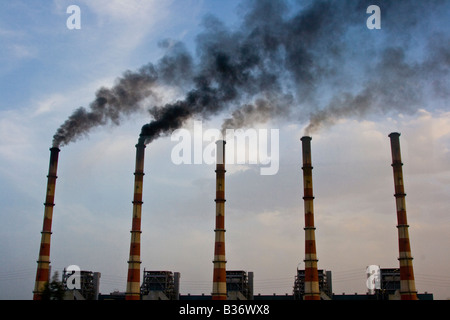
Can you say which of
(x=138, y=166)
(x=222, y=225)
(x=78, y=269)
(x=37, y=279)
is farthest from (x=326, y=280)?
(x=37, y=279)

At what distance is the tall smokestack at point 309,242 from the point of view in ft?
110

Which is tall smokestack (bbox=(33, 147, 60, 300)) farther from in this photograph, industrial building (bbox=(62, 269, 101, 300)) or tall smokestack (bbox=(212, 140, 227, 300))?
tall smokestack (bbox=(212, 140, 227, 300))

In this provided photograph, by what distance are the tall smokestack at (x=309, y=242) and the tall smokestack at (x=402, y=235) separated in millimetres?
6369

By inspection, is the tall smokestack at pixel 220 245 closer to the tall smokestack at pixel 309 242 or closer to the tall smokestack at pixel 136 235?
the tall smokestack at pixel 136 235

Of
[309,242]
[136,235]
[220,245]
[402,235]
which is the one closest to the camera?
[309,242]

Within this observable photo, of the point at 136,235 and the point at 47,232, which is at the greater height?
the point at 47,232

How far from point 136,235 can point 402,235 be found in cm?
2040

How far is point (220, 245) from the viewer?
35.1m

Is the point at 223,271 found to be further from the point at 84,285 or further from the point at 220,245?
Answer: the point at 84,285

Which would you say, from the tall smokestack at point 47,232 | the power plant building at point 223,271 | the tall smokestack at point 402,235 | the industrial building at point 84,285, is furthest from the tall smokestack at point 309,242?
the tall smokestack at point 47,232

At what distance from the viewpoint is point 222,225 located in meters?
35.6

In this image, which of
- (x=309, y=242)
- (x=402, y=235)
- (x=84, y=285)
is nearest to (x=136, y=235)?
(x=84, y=285)
